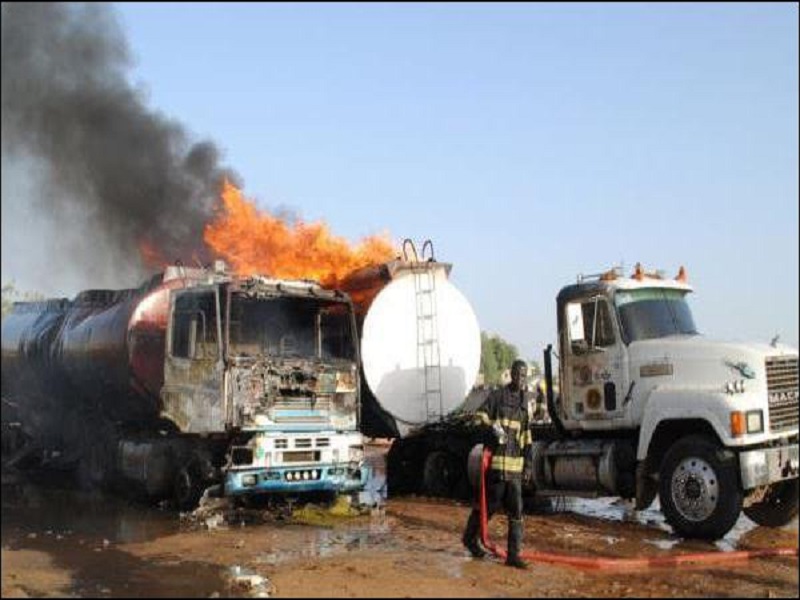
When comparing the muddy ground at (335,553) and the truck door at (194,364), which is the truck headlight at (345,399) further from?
the truck door at (194,364)

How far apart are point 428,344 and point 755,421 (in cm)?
583

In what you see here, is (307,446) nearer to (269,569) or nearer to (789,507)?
(269,569)

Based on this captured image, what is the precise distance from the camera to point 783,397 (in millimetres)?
10820

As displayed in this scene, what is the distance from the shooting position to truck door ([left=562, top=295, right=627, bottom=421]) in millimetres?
11883

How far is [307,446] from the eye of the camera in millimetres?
12219

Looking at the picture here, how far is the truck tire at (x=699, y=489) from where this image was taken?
33.7 feet

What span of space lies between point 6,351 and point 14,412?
134 cm

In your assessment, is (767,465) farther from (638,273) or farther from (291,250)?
(291,250)

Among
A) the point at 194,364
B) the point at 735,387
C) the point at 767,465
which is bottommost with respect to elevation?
the point at 767,465

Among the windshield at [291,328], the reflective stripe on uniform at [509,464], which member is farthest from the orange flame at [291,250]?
the reflective stripe on uniform at [509,464]

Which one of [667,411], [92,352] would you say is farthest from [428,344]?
[92,352]

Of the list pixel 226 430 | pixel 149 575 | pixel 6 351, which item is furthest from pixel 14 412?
pixel 149 575

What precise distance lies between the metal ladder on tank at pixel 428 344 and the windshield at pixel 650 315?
3.78m

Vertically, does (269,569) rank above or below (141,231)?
below
